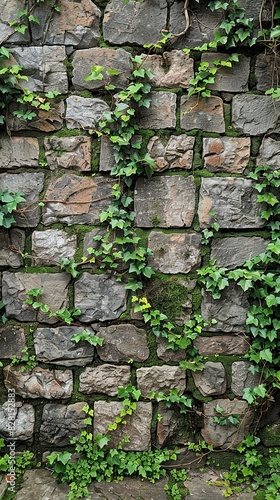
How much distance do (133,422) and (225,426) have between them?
20.7 inches

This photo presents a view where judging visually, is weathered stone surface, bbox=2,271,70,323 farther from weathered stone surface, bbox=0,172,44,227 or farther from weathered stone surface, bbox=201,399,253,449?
weathered stone surface, bbox=201,399,253,449

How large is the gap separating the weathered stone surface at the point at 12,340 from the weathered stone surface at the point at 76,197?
26.2 inches

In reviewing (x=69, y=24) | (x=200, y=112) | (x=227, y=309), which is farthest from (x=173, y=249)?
(x=69, y=24)

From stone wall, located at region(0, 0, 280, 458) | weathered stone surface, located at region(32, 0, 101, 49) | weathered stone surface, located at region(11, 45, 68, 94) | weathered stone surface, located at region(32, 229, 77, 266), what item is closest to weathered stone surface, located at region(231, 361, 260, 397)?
stone wall, located at region(0, 0, 280, 458)

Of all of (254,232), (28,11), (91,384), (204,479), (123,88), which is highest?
(28,11)

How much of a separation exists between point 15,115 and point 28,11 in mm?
566

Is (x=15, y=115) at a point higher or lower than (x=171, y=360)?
higher

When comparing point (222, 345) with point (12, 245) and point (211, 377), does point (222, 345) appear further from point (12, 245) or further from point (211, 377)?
point (12, 245)

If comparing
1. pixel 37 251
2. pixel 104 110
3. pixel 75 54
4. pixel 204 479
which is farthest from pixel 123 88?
pixel 204 479

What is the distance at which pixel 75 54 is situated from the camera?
231 cm

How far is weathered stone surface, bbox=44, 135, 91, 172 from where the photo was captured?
91.7 inches

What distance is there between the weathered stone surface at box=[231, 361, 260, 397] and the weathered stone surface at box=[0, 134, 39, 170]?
1622mm

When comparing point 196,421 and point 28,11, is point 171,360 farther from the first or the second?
point 28,11

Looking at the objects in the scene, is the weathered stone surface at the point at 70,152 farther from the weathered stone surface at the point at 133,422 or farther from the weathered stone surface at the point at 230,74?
the weathered stone surface at the point at 133,422
